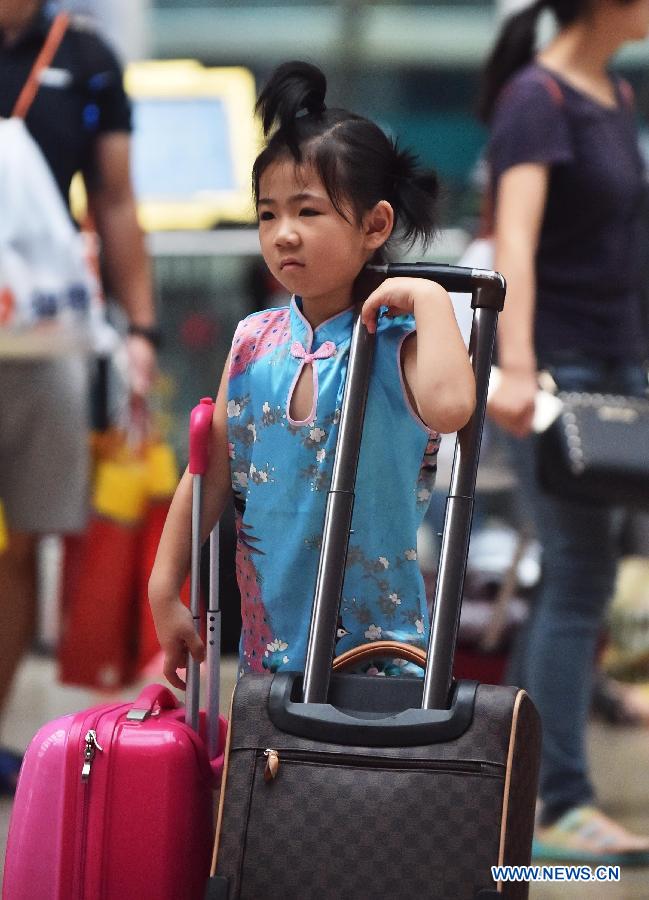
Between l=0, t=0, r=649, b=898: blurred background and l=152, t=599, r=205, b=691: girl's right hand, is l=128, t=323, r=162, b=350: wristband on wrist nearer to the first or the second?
l=0, t=0, r=649, b=898: blurred background

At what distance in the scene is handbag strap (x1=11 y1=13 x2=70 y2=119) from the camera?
3273mm

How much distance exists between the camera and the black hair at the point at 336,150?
1991 mm

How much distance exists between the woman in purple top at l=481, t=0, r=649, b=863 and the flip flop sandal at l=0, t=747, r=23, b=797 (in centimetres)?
111

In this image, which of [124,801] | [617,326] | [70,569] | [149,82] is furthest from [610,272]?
[149,82]

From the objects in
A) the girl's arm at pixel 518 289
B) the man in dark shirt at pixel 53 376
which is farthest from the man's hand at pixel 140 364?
the girl's arm at pixel 518 289

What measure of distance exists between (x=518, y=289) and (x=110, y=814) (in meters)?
1.46

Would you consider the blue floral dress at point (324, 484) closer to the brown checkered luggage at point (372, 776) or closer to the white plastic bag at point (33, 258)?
the brown checkered luggage at point (372, 776)

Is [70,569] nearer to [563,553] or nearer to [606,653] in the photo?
[563,553]

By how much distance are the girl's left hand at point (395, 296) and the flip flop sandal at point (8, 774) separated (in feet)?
5.80

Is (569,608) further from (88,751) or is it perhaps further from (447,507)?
(88,751)

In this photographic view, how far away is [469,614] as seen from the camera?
13.6ft

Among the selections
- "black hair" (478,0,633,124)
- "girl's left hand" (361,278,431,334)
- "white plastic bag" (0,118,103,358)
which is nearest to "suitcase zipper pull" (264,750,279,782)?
"girl's left hand" (361,278,431,334)

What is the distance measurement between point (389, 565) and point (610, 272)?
1.33 metres

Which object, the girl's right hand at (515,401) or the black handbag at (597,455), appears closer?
the black handbag at (597,455)
